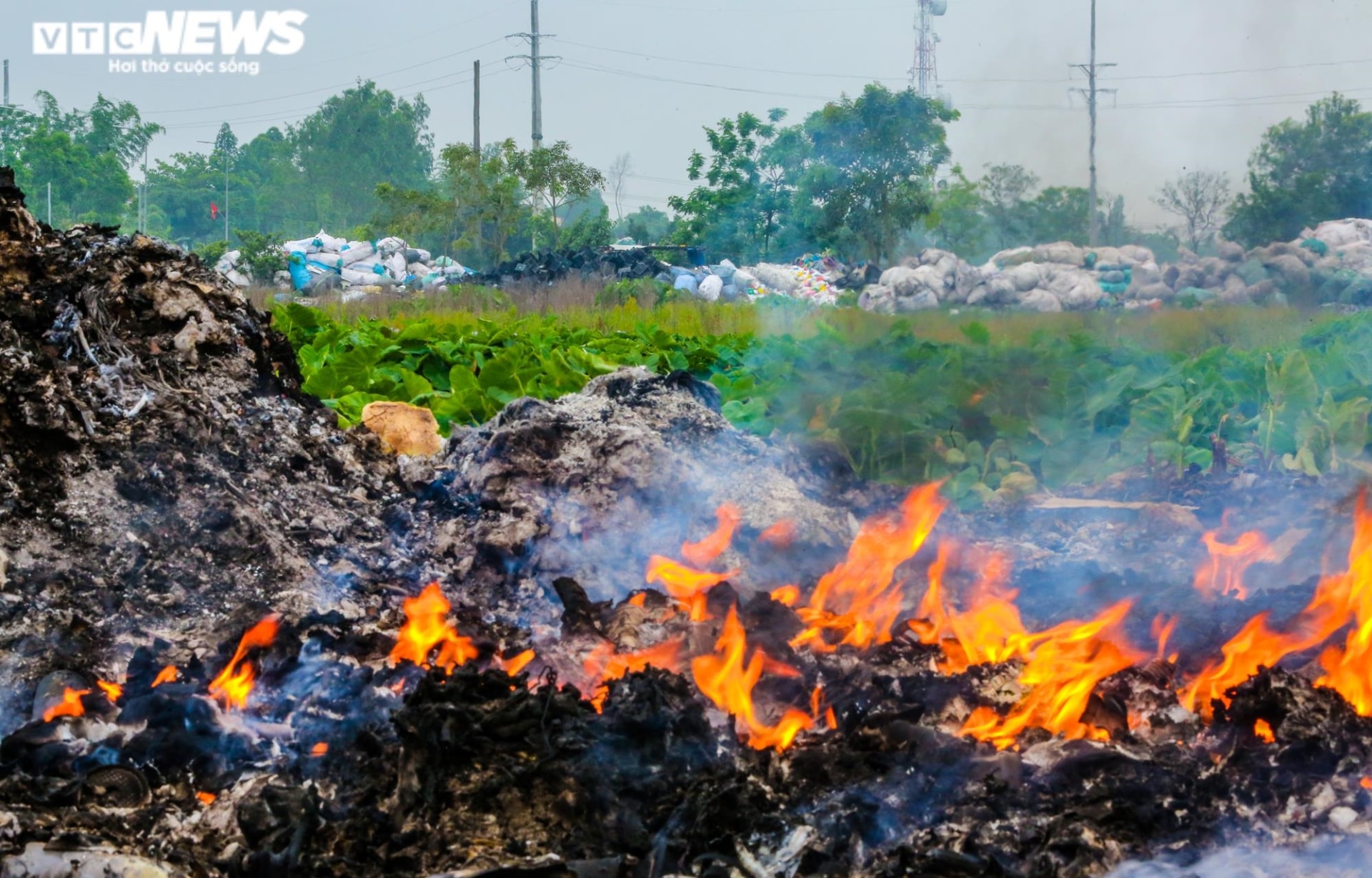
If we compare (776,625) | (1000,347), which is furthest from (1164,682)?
(1000,347)

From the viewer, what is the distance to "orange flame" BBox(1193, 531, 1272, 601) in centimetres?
465

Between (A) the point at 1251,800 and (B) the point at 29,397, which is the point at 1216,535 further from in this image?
(B) the point at 29,397

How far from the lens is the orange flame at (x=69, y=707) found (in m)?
3.66

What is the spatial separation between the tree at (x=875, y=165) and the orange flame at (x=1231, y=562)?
12.9ft

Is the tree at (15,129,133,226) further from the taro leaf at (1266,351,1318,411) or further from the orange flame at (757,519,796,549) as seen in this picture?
the taro leaf at (1266,351,1318,411)

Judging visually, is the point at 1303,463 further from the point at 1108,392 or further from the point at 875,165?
the point at 875,165

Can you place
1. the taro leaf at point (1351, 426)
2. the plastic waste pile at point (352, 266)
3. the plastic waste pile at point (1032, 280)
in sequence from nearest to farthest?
the taro leaf at point (1351, 426) < the plastic waste pile at point (1032, 280) < the plastic waste pile at point (352, 266)

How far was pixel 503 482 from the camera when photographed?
214 inches

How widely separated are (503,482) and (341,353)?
4811mm

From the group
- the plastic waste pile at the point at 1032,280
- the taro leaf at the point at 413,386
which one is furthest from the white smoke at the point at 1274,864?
the taro leaf at the point at 413,386

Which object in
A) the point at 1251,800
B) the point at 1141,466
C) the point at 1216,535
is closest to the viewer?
the point at 1251,800

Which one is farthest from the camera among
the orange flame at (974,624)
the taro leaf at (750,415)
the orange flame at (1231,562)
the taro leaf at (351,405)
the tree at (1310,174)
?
the taro leaf at (351,405)

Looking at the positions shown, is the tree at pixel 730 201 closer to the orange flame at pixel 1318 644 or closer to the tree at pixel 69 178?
the orange flame at pixel 1318 644

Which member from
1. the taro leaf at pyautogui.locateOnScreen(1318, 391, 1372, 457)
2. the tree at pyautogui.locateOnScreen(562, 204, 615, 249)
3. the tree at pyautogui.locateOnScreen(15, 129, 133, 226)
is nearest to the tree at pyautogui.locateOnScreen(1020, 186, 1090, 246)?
the taro leaf at pyautogui.locateOnScreen(1318, 391, 1372, 457)
